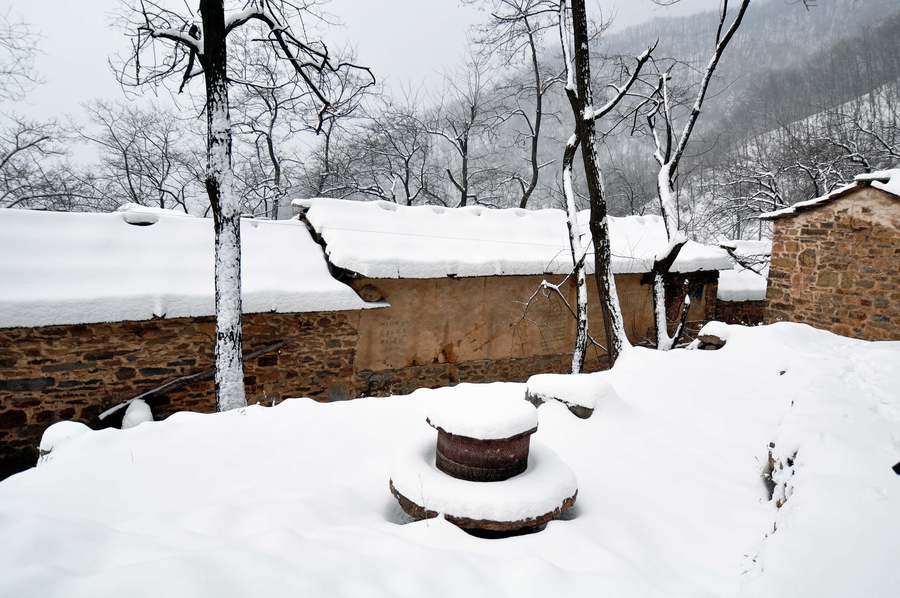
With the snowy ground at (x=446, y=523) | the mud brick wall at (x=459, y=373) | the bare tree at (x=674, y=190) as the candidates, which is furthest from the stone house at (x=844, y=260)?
the snowy ground at (x=446, y=523)

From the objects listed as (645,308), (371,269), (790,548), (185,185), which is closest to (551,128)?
(185,185)

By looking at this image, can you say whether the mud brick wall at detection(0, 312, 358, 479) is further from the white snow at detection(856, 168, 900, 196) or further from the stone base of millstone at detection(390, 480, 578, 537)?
the white snow at detection(856, 168, 900, 196)

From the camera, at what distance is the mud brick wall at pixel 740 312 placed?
467 inches

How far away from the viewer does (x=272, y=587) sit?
1653 millimetres

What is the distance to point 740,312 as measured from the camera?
12.1 metres

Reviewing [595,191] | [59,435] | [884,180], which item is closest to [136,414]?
Answer: [59,435]

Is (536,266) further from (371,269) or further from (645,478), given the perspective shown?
(645,478)

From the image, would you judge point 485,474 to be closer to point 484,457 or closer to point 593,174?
point 484,457

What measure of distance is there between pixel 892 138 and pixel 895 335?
18940 mm

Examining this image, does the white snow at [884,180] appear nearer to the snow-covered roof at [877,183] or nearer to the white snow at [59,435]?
the snow-covered roof at [877,183]

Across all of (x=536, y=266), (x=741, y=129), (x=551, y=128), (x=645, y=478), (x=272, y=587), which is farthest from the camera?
(x=551, y=128)

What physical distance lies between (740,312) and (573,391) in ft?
33.9

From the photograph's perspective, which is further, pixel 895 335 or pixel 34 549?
pixel 895 335

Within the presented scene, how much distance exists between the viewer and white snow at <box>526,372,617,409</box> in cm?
426
